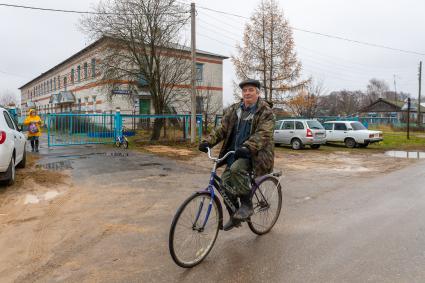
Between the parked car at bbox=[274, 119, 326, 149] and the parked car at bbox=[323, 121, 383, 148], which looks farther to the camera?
the parked car at bbox=[323, 121, 383, 148]

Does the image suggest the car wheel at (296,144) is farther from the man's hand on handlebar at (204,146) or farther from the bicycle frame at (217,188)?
the man's hand on handlebar at (204,146)

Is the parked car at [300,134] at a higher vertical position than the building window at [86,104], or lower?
lower

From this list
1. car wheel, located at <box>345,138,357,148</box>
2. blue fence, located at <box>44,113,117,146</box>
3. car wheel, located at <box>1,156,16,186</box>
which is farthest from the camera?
car wheel, located at <box>345,138,357,148</box>

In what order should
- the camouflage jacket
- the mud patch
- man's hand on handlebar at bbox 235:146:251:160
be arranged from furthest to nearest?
1. the mud patch
2. the camouflage jacket
3. man's hand on handlebar at bbox 235:146:251:160

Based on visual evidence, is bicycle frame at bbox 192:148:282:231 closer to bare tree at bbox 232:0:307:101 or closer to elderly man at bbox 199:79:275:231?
elderly man at bbox 199:79:275:231

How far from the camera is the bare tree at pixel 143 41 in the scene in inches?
746

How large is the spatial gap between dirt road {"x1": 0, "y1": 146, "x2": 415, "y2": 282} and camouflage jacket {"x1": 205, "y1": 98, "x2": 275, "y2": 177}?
3.32 feet

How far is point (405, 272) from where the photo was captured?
11.9 ft

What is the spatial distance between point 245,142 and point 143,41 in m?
16.7

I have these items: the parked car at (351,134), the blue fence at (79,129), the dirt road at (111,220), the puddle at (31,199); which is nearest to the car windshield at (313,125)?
the parked car at (351,134)

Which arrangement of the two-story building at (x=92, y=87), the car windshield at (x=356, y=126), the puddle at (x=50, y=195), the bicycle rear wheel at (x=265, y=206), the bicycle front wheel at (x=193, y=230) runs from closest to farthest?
the bicycle front wheel at (x=193, y=230)
the bicycle rear wheel at (x=265, y=206)
the puddle at (x=50, y=195)
the car windshield at (x=356, y=126)
the two-story building at (x=92, y=87)

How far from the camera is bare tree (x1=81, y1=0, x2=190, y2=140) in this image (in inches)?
746

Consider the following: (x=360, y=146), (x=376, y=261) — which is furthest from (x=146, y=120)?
(x=376, y=261)

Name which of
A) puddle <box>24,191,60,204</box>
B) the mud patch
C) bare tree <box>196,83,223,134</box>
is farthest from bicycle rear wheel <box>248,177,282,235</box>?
bare tree <box>196,83,223,134</box>
